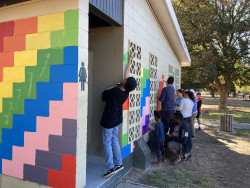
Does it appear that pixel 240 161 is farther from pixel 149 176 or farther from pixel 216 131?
pixel 216 131

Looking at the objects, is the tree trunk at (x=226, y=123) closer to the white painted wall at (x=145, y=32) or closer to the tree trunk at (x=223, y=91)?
the white painted wall at (x=145, y=32)

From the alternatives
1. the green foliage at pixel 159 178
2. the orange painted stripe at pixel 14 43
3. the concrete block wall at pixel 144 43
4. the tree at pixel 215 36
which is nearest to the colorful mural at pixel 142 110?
the concrete block wall at pixel 144 43

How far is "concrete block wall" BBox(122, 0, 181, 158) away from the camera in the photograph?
4395 mm

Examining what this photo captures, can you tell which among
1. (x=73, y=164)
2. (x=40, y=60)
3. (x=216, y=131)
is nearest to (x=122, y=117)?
(x=73, y=164)

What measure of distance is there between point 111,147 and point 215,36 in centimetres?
1867

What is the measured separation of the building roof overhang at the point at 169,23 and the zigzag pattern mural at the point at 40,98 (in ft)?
12.2

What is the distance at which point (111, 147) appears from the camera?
12.6 feet

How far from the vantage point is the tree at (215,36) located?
59.7ft

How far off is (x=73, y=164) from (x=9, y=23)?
8.57 feet

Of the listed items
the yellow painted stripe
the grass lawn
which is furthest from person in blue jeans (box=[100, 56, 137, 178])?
the grass lawn

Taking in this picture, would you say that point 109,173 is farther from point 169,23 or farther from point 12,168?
point 169,23

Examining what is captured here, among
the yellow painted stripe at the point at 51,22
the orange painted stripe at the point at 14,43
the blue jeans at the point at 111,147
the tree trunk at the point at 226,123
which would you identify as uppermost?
the yellow painted stripe at the point at 51,22

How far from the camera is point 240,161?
19.3ft

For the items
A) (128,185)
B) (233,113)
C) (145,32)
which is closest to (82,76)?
(128,185)
